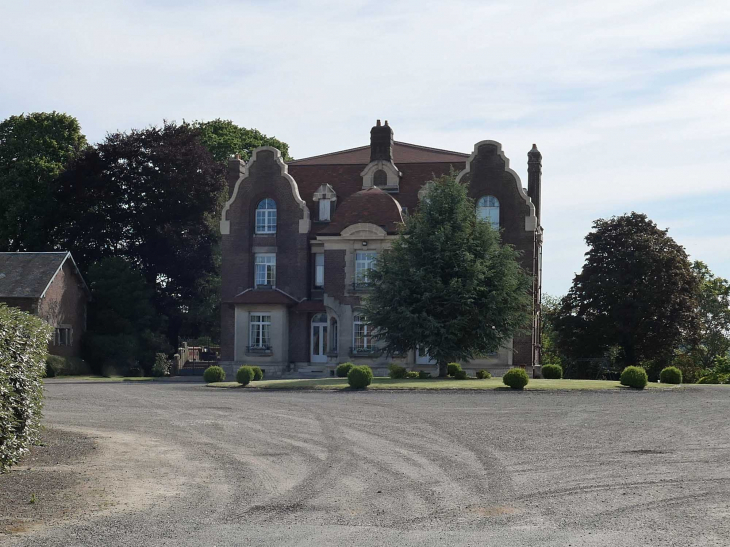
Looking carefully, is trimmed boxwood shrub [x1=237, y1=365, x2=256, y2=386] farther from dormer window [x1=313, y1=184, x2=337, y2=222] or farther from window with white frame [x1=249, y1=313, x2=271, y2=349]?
dormer window [x1=313, y1=184, x2=337, y2=222]

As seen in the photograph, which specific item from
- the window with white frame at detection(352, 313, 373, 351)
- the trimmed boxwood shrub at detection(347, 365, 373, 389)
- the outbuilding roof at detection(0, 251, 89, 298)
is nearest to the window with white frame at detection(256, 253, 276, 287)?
the window with white frame at detection(352, 313, 373, 351)

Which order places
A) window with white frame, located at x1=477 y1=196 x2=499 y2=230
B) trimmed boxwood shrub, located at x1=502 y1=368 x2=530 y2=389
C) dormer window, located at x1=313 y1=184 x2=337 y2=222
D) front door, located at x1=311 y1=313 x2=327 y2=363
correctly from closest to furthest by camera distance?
trimmed boxwood shrub, located at x1=502 y1=368 x2=530 y2=389
window with white frame, located at x1=477 y1=196 x2=499 y2=230
front door, located at x1=311 y1=313 x2=327 y2=363
dormer window, located at x1=313 y1=184 x2=337 y2=222

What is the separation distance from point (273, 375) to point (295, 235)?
7465 mm

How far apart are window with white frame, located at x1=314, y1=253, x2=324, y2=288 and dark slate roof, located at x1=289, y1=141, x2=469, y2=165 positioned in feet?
21.8

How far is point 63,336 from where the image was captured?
52375 millimetres

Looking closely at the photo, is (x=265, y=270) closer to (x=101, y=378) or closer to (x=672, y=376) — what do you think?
(x=101, y=378)

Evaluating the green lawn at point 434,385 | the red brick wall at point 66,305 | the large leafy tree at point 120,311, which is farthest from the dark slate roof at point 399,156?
the green lawn at point 434,385

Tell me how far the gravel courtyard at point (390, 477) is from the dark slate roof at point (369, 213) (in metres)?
24.0

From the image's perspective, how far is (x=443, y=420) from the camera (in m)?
22.8

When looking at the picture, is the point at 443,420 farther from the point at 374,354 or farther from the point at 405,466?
the point at 374,354

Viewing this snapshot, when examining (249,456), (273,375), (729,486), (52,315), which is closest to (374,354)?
(273,375)

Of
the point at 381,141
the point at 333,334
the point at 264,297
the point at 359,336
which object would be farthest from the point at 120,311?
the point at 381,141

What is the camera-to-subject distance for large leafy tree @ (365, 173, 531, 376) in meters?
40.1

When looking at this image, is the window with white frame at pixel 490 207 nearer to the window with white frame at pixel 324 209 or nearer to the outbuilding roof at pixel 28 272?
the window with white frame at pixel 324 209
